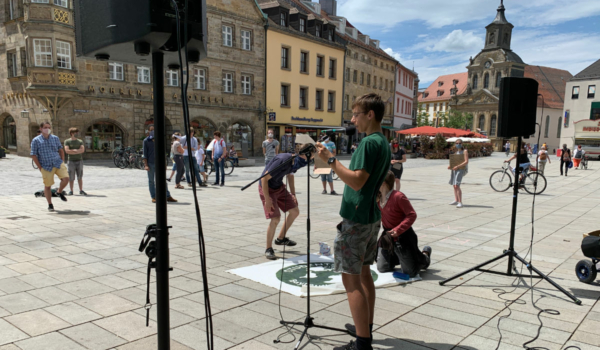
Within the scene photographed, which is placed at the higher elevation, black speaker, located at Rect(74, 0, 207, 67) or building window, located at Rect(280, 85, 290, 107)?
building window, located at Rect(280, 85, 290, 107)

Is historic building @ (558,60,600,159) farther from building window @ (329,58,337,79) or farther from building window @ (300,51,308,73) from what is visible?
building window @ (300,51,308,73)

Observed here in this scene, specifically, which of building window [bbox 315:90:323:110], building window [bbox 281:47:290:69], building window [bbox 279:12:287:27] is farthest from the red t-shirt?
building window [bbox 315:90:323:110]

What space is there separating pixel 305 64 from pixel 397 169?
26900mm

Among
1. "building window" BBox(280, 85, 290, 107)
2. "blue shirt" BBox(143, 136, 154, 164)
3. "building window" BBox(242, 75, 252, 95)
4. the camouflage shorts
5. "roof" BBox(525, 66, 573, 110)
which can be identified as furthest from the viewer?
"roof" BBox(525, 66, 573, 110)

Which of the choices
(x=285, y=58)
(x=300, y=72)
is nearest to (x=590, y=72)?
(x=300, y=72)

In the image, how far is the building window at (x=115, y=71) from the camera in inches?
963

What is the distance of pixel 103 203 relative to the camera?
32.7 feet

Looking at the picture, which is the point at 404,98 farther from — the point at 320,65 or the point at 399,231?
the point at 399,231

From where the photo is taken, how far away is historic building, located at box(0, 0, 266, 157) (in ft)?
72.3

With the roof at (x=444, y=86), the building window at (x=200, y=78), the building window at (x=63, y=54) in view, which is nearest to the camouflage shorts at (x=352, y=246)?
the building window at (x=63, y=54)

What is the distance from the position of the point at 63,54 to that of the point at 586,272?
24.7 m

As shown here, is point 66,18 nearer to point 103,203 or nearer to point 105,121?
point 105,121

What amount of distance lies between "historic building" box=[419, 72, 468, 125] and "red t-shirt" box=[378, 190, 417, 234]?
108 metres

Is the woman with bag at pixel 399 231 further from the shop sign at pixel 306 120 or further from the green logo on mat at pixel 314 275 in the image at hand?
the shop sign at pixel 306 120
